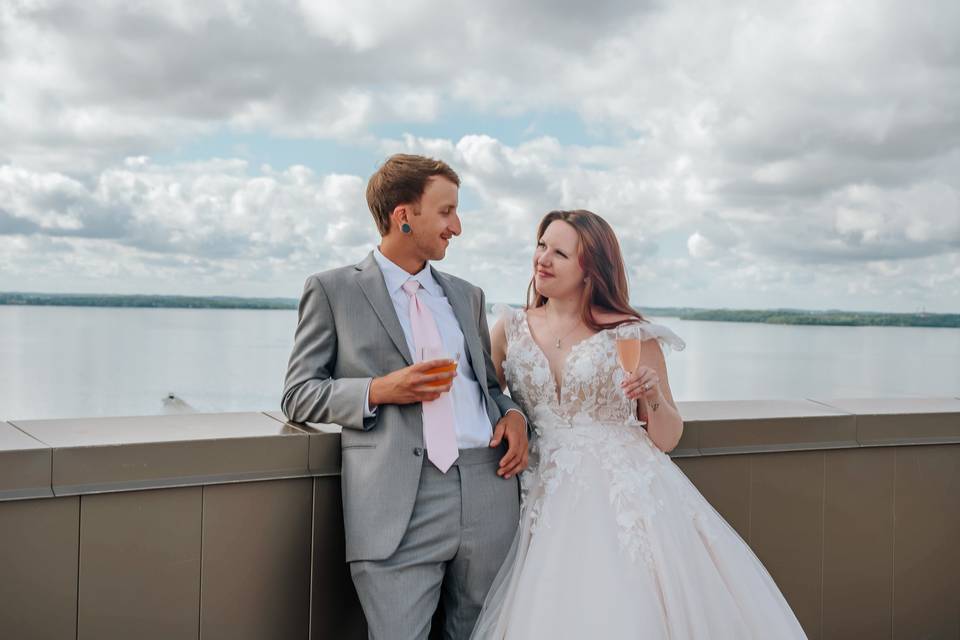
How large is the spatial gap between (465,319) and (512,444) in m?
0.35

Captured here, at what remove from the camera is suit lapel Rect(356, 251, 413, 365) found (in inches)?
85.5

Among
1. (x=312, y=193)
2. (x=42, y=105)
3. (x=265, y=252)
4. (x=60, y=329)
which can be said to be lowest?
(x=60, y=329)

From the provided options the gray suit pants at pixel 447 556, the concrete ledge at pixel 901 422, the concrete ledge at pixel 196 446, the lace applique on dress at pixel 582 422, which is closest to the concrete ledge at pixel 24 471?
the concrete ledge at pixel 196 446

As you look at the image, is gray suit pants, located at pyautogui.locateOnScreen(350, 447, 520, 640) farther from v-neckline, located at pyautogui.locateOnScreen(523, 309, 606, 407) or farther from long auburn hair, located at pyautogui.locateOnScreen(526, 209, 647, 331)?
long auburn hair, located at pyautogui.locateOnScreen(526, 209, 647, 331)

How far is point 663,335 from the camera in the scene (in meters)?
2.58

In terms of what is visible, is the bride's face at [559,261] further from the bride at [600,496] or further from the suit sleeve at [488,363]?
the suit sleeve at [488,363]

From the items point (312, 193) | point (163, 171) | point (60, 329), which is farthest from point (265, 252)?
point (60, 329)

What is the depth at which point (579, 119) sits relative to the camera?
45719mm

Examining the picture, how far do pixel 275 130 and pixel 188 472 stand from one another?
190 feet

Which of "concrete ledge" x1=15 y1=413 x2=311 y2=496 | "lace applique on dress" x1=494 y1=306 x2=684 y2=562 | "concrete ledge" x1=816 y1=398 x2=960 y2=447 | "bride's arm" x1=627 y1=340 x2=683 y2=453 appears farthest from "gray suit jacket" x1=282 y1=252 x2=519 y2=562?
"concrete ledge" x1=816 y1=398 x2=960 y2=447

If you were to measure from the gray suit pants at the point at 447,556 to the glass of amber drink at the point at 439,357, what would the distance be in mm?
238

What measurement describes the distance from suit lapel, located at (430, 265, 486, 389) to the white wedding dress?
0.30 metres

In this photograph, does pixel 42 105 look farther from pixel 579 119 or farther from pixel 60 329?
pixel 579 119

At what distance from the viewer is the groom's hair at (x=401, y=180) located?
7.23 ft
